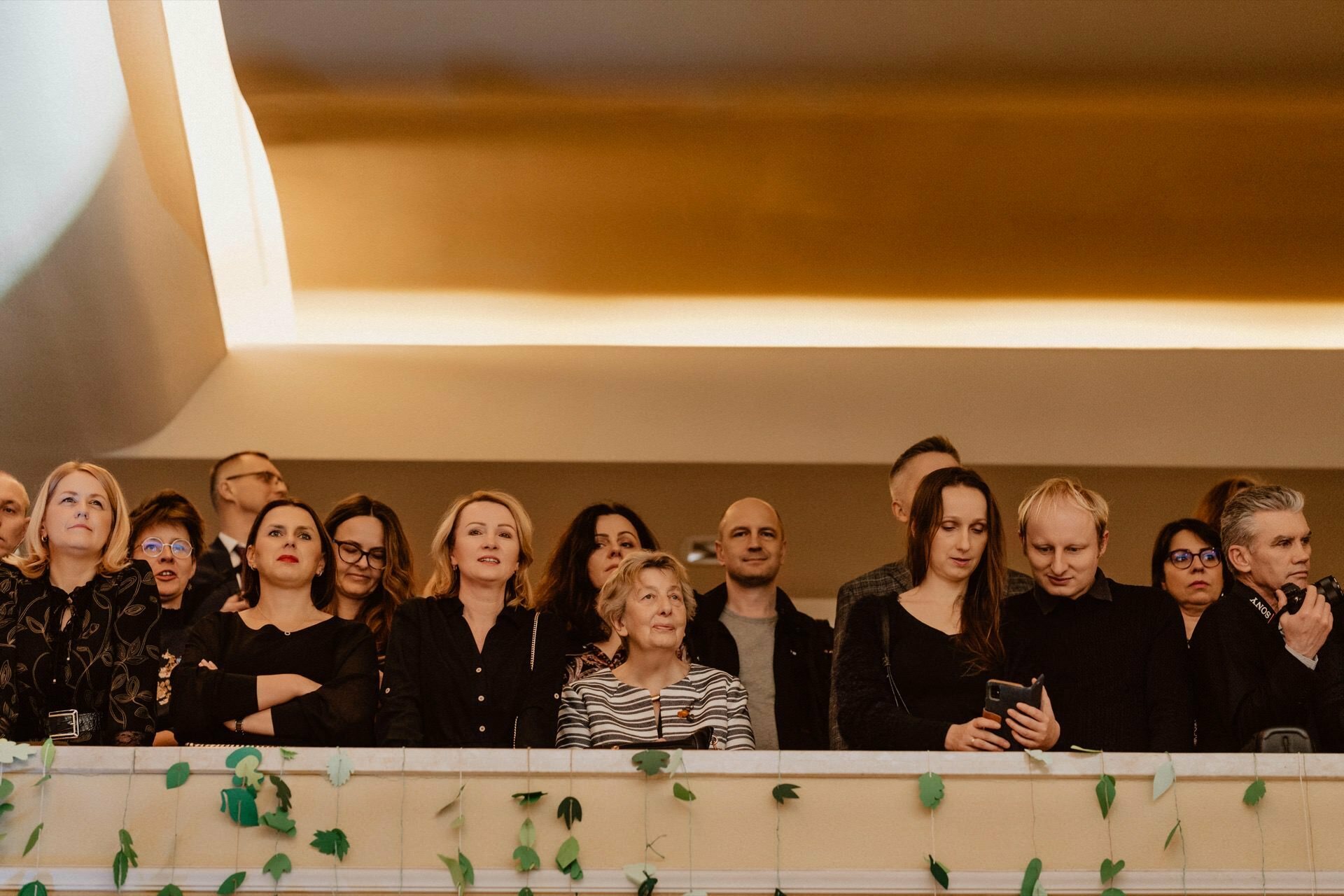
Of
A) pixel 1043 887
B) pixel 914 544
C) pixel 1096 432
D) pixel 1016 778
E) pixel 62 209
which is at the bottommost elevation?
pixel 1043 887

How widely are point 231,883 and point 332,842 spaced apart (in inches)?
7.9

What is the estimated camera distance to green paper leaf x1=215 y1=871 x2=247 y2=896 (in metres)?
2.51

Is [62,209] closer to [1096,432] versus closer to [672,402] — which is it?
[672,402]

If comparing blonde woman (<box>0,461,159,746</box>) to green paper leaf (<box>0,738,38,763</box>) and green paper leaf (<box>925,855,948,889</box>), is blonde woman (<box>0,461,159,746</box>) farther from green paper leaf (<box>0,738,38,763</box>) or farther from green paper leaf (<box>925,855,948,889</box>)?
green paper leaf (<box>925,855,948,889</box>)

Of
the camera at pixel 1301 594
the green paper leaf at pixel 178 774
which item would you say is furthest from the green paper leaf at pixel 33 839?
the camera at pixel 1301 594

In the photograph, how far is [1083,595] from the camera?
2947mm

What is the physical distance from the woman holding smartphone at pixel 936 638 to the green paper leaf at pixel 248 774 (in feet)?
4.04

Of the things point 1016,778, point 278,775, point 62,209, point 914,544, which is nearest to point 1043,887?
point 1016,778

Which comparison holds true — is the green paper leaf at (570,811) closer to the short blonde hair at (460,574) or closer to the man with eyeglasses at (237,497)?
the short blonde hair at (460,574)

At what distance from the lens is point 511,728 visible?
117 inches

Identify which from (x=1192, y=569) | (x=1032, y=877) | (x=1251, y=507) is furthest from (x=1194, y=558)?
(x=1032, y=877)

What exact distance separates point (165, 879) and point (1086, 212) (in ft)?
14.0

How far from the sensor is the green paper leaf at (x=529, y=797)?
2580mm

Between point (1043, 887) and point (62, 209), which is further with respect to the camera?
point (62, 209)
